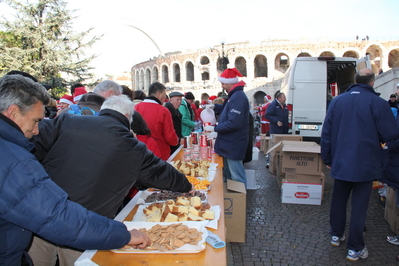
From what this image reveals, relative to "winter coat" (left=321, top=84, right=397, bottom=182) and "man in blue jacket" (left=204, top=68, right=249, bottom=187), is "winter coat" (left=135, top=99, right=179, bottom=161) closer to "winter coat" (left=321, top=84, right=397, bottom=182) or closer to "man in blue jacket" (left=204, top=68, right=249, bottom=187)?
"man in blue jacket" (left=204, top=68, right=249, bottom=187)

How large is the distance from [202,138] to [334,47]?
34288 mm

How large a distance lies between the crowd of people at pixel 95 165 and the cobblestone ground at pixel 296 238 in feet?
0.65

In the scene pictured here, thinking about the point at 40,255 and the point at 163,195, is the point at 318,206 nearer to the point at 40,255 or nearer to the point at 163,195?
the point at 163,195

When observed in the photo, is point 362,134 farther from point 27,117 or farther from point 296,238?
point 27,117

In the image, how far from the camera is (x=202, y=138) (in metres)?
4.25

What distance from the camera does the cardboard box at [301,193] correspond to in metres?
4.83

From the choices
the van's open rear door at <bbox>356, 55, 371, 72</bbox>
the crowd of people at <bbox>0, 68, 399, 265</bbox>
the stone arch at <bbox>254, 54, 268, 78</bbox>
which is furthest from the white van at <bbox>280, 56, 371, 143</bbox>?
the stone arch at <bbox>254, 54, 268, 78</bbox>

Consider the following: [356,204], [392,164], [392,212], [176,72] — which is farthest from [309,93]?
[176,72]

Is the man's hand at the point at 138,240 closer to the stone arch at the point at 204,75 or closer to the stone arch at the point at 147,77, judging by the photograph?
the stone arch at the point at 204,75

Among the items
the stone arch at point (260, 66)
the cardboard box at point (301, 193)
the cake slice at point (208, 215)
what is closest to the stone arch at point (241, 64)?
the stone arch at point (260, 66)

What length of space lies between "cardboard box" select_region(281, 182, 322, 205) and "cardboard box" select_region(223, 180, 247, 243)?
1715 mm

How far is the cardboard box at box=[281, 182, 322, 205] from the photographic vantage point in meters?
4.83

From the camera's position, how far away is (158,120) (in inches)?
166

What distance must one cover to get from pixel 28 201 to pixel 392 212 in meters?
4.40
